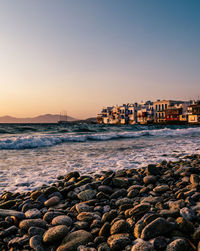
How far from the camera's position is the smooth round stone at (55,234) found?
2.01 metres

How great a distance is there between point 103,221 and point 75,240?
0.48 metres

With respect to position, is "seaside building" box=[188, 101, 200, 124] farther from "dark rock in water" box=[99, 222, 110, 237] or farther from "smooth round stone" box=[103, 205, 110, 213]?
"dark rock in water" box=[99, 222, 110, 237]

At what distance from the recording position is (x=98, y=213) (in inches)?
103

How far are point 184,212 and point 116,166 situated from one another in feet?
12.4

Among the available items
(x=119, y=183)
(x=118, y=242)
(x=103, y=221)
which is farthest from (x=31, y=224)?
(x=119, y=183)

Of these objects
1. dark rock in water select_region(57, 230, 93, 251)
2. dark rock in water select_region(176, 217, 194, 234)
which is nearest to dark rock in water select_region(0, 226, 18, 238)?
dark rock in water select_region(57, 230, 93, 251)

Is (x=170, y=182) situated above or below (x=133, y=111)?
below

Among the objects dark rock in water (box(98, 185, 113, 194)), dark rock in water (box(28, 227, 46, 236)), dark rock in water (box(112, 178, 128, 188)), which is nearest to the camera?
dark rock in water (box(28, 227, 46, 236))

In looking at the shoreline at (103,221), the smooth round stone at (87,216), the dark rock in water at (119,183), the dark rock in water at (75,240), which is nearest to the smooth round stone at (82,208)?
the shoreline at (103,221)

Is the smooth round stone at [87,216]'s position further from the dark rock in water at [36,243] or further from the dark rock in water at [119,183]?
the dark rock in water at [119,183]

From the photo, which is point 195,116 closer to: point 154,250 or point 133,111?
point 133,111

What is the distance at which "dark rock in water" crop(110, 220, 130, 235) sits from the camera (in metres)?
2.05

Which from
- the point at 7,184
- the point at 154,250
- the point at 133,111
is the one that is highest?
the point at 133,111

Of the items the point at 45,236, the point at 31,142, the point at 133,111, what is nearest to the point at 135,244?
the point at 45,236
